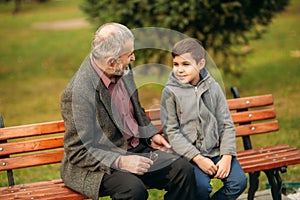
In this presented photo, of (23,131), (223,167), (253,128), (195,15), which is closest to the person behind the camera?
(223,167)

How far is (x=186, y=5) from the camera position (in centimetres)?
838

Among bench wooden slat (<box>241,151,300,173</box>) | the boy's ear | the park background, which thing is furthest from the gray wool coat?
the park background

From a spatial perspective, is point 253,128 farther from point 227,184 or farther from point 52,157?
point 52,157

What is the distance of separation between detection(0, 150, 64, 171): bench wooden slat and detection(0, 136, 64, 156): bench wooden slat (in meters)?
0.05

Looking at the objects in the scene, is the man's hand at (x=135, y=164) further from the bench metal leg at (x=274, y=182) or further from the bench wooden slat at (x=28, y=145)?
the bench metal leg at (x=274, y=182)

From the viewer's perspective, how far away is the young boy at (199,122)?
4.37 metres

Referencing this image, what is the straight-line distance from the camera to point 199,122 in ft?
14.6

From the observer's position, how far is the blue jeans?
4.29 meters

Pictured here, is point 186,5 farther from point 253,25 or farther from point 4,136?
point 4,136

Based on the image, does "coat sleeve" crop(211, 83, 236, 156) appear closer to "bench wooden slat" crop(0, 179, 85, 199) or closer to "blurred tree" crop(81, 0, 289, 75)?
"bench wooden slat" crop(0, 179, 85, 199)

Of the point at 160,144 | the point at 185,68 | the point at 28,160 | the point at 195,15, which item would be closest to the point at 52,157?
the point at 28,160

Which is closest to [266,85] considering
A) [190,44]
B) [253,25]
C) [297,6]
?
[253,25]

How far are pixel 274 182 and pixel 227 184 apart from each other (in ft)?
2.10

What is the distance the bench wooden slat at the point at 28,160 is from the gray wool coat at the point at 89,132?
0.47 meters
